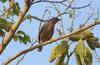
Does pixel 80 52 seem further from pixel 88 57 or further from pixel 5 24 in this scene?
pixel 5 24

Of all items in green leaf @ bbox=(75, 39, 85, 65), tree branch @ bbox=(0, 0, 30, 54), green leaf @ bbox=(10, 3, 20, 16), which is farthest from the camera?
green leaf @ bbox=(10, 3, 20, 16)

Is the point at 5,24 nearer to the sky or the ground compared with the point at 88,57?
nearer to the sky

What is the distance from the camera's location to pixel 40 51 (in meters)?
3.12

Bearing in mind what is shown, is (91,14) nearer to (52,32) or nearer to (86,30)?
(86,30)

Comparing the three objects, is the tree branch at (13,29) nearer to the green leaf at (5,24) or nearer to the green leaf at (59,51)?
the green leaf at (5,24)

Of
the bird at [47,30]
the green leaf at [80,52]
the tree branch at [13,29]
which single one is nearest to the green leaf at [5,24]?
the tree branch at [13,29]

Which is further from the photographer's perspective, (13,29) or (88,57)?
(13,29)

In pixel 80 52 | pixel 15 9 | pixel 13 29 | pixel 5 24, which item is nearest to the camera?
pixel 80 52

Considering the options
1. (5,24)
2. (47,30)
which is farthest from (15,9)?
(47,30)

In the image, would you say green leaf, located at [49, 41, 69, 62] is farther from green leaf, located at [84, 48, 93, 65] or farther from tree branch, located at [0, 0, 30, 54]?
tree branch, located at [0, 0, 30, 54]

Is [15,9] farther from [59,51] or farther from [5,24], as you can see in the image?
[59,51]

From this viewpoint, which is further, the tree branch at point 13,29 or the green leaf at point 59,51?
the tree branch at point 13,29

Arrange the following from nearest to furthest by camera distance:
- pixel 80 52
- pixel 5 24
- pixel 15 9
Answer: pixel 80 52, pixel 5 24, pixel 15 9

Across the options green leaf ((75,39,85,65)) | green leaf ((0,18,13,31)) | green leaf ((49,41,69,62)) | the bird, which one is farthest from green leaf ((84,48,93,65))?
green leaf ((0,18,13,31))
